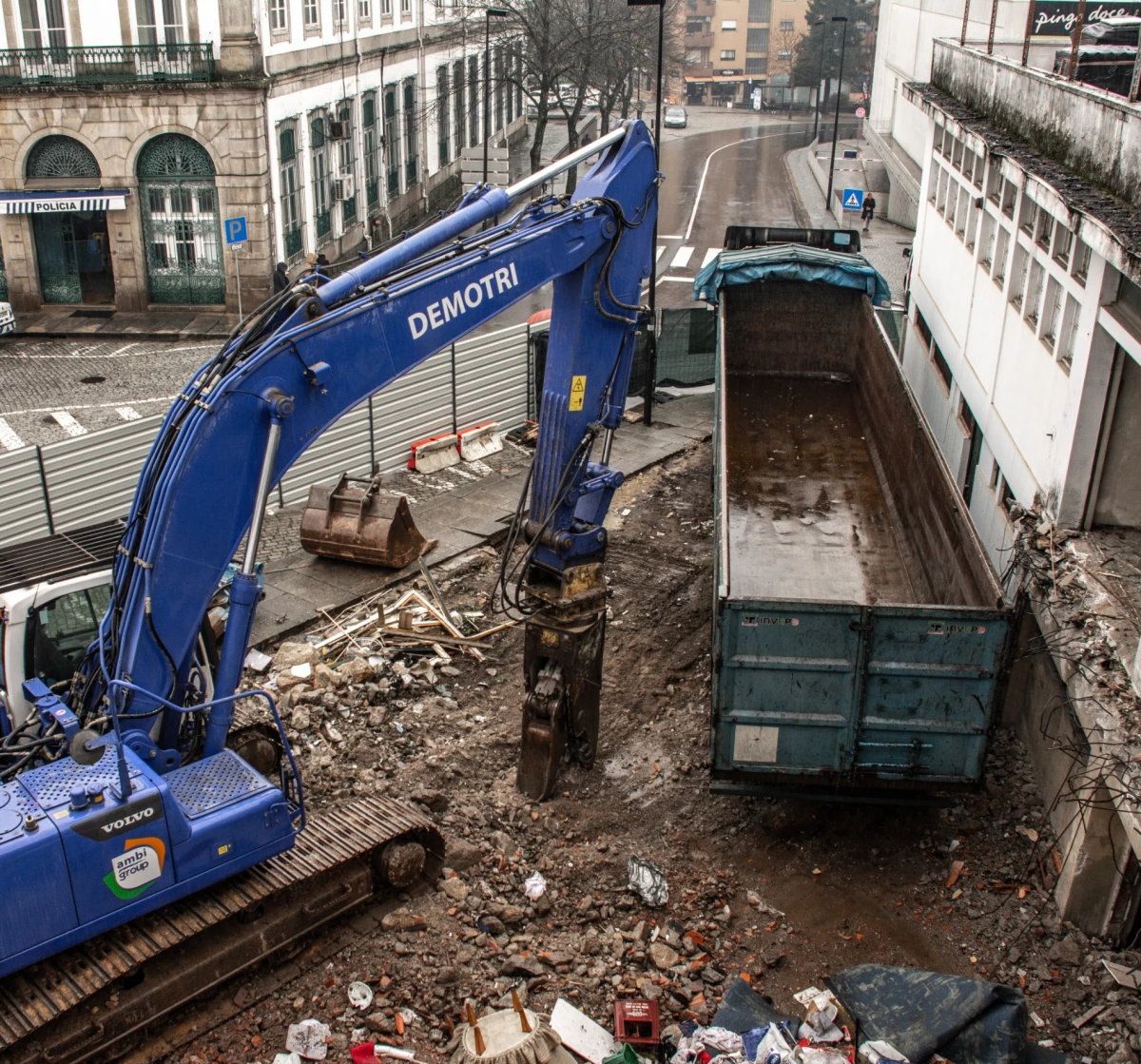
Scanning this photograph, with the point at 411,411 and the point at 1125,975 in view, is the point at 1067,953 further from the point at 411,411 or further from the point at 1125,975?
the point at 411,411

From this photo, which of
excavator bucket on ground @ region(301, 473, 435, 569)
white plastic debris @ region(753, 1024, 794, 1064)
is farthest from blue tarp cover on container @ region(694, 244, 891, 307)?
white plastic debris @ region(753, 1024, 794, 1064)

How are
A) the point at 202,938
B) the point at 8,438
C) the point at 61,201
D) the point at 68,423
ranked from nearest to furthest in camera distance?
the point at 202,938
the point at 8,438
the point at 68,423
the point at 61,201

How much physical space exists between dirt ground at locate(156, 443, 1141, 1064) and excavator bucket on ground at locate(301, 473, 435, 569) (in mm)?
2484

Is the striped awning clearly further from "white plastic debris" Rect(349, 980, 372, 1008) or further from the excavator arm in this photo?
"white plastic debris" Rect(349, 980, 372, 1008)

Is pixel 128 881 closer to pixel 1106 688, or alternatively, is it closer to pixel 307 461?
pixel 1106 688

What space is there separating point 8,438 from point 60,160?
9.76m

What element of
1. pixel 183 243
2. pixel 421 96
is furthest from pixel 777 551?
pixel 421 96

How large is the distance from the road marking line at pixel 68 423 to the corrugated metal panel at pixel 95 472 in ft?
18.4

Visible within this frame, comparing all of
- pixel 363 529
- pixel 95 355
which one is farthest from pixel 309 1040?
pixel 95 355

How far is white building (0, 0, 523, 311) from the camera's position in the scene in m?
24.8

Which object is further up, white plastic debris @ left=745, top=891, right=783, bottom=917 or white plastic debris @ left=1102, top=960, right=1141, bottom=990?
white plastic debris @ left=1102, top=960, right=1141, bottom=990

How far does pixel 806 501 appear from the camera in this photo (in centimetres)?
1475

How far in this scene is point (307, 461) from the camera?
16.2 meters

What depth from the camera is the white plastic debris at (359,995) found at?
780 cm
